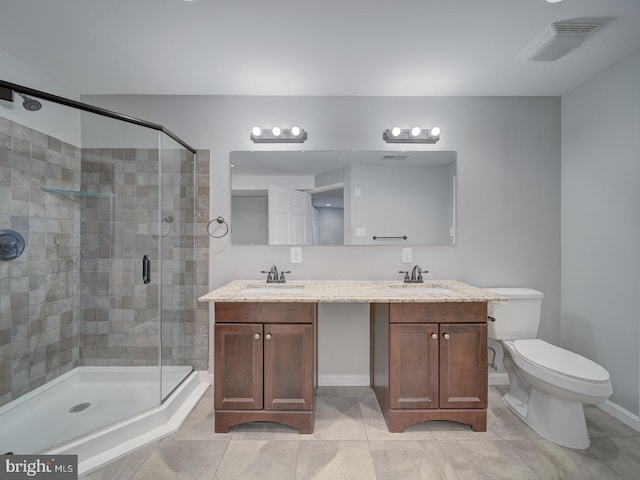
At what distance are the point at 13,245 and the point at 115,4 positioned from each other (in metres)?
1.55

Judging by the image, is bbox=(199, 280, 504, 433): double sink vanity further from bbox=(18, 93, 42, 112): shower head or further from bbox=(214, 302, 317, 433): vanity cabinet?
bbox=(18, 93, 42, 112): shower head

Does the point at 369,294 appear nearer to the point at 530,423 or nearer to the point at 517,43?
the point at 530,423

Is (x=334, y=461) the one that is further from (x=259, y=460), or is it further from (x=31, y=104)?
(x=31, y=104)

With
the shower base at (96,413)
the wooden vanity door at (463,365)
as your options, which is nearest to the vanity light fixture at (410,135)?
the wooden vanity door at (463,365)

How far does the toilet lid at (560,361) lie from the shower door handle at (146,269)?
2.59 metres

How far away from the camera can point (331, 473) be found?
154 cm

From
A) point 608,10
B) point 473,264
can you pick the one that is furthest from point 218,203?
point 608,10

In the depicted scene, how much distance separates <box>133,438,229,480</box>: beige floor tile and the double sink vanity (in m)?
0.14

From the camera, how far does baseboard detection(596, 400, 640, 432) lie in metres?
1.91

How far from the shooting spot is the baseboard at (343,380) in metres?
2.47

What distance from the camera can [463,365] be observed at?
183 centimetres

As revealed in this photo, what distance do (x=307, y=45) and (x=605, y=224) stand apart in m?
2.40

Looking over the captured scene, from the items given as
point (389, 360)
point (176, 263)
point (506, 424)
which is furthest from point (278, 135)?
point (506, 424)

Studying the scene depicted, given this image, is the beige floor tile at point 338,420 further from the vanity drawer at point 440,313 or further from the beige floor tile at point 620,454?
the beige floor tile at point 620,454
